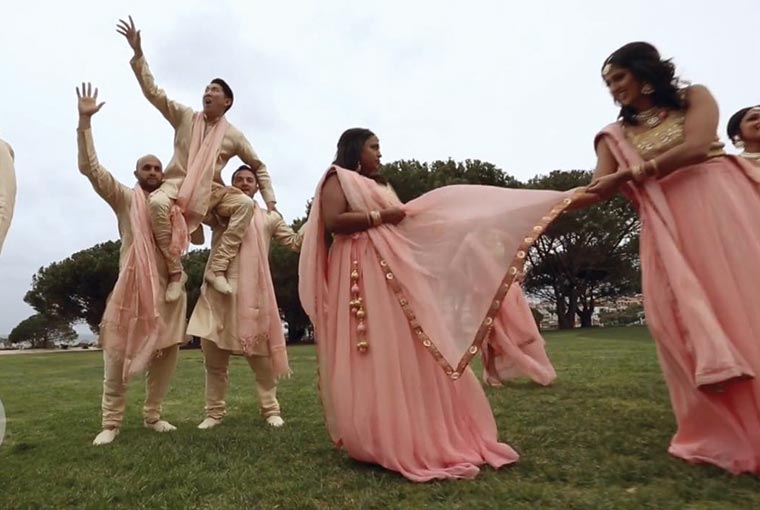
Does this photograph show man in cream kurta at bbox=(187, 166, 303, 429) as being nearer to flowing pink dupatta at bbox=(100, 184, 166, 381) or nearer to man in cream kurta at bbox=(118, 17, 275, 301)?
man in cream kurta at bbox=(118, 17, 275, 301)

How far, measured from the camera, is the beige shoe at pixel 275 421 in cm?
541

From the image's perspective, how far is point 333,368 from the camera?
3.89 m

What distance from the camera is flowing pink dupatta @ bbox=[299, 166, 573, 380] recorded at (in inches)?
141

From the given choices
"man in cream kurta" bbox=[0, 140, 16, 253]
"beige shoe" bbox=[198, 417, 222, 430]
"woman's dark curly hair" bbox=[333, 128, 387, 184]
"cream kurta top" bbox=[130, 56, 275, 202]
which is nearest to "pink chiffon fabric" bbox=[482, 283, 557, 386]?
"cream kurta top" bbox=[130, 56, 275, 202]

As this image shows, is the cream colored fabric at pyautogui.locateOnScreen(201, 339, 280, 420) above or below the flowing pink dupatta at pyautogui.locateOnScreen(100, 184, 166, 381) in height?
below

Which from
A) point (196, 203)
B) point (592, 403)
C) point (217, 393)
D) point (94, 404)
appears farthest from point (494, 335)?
point (94, 404)

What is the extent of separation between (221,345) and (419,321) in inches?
96.9

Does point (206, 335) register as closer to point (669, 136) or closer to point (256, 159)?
point (256, 159)

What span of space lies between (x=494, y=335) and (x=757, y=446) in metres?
3.93

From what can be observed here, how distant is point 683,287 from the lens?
3.38 metres

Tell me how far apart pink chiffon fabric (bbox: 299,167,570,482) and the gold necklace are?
692 millimetres

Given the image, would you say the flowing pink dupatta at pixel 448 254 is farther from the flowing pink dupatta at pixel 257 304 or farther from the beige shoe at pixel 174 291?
the beige shoe at pixel 174 291

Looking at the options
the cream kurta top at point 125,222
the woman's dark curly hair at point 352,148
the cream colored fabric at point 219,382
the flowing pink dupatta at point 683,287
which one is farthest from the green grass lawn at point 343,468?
the woman's dark curly hair at point 352,148

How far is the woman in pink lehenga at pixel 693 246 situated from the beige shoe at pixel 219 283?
10.4 ft
